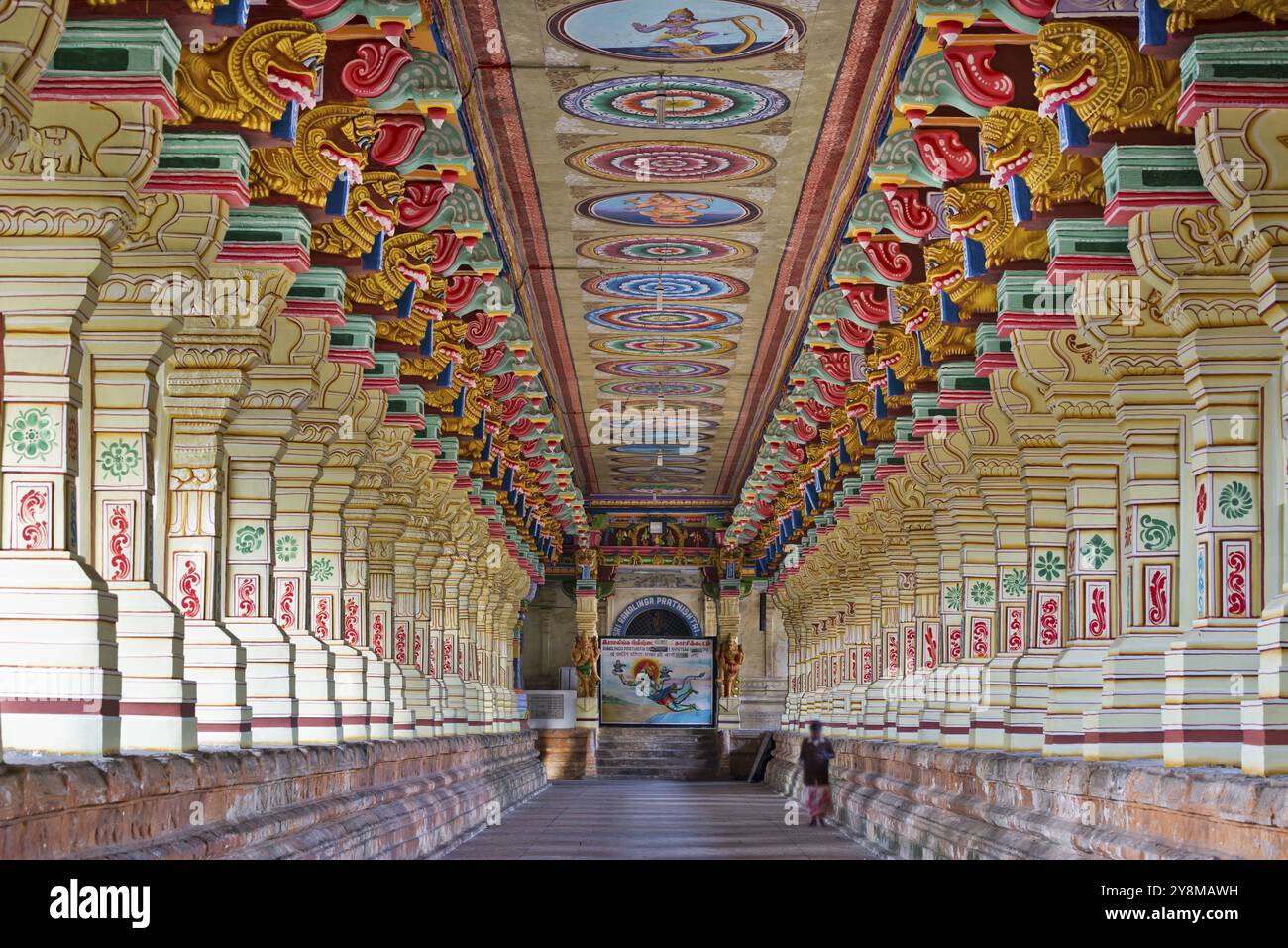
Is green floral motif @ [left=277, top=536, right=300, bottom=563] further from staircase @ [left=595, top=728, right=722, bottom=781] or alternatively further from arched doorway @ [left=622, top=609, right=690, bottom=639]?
arched doorway @ [left=622, top=609, right=690, bottom=639]

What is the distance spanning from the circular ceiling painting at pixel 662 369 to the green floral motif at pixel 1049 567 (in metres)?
13.1

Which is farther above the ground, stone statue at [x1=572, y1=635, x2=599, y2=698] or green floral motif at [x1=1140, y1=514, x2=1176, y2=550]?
green floral motif at [x1=1140, y1=514, x2=1176, y2=550]

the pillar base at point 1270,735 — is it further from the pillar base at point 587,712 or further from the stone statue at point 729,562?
the pillar base at point 587,712

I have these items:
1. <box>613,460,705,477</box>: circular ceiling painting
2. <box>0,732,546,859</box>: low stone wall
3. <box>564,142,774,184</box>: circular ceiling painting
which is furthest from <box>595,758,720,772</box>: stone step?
<box>564,142,774,184</box>: circular ceiling painting

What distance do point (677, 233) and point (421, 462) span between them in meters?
3.71

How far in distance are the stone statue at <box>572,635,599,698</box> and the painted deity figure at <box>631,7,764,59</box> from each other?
32.7 meters

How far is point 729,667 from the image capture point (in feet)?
154

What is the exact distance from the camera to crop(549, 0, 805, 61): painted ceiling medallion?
13156 mm

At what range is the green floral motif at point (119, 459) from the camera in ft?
29.5

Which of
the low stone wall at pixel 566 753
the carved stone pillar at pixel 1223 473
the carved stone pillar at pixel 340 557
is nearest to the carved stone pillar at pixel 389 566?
the carved stone pillar at pixel 340 557

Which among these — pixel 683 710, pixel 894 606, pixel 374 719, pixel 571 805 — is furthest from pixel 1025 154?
pixel 683 710

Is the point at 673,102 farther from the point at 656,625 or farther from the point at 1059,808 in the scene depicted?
the point at 656,625

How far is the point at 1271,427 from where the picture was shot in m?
8.72

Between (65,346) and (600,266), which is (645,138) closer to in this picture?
(600,266)
